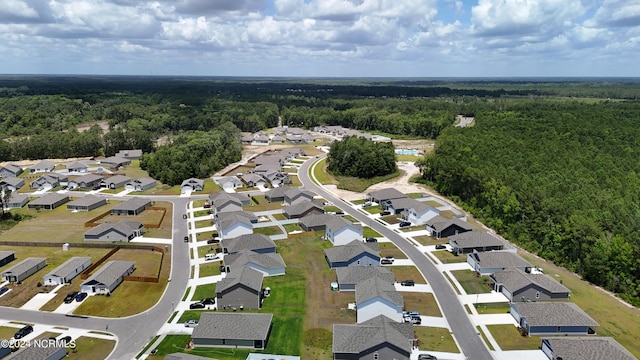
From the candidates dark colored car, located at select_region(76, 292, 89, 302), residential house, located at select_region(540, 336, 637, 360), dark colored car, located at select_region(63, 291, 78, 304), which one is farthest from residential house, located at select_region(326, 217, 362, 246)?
dark colored car, located at select_region(63, 291, 78, 304)

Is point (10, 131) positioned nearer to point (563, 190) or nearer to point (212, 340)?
point (212, 340)

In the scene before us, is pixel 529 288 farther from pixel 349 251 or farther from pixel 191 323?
pixel 191 323

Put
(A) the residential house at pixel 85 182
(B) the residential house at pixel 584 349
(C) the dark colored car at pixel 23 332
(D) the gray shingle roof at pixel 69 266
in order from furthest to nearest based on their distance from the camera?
(A) the residential house at pixel 85 182
(D) the gray shingle roof at pixel 69 266
(C) the dark colored car at pixel 23 332
(B) the residential house at pixel 584 349

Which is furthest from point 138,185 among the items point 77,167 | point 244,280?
point 244,280

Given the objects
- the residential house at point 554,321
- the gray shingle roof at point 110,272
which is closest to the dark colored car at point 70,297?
the gray shingle roof at point 110,272

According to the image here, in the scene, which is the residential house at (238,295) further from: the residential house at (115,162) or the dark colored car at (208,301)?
the residential house at (115,162)

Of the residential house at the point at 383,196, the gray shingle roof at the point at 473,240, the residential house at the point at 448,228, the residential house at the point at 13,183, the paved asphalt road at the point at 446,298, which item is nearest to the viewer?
the paved asphalt road at the point at 446,298

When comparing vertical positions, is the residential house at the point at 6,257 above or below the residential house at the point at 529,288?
below
